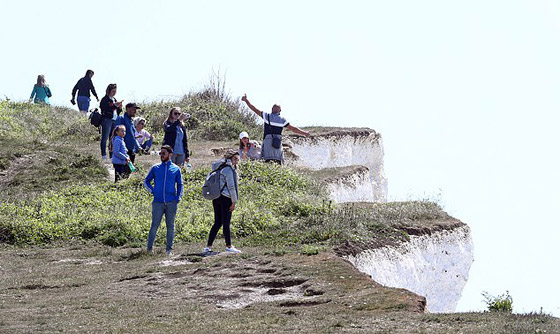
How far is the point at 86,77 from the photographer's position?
31375 mm

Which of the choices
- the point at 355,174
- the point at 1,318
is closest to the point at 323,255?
the point at 1,318

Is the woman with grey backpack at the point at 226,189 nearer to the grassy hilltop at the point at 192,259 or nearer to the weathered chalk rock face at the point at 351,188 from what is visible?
the grassy hilltop at the point at 192,259

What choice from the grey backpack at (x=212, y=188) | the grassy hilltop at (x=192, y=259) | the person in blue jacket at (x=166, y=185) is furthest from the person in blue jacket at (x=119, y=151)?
the grey backpack at (x=212, y=188)

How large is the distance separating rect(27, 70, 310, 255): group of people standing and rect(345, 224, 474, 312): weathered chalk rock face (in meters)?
2.53

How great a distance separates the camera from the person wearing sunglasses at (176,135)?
2311 cm

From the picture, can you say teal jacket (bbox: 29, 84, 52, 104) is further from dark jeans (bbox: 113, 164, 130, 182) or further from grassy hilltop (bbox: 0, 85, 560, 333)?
dark jeans (bbox: 113, 164, 130, 182)

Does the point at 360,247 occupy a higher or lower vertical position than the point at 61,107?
lower

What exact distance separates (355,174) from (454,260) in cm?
740

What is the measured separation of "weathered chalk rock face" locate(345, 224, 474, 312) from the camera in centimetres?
1795

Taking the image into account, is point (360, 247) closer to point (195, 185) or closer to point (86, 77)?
point (195, 185)

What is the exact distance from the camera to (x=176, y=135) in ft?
76.9

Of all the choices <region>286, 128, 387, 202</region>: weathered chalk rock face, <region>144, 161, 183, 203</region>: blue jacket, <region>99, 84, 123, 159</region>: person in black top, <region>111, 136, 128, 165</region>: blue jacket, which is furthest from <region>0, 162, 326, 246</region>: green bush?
<region>286, 128, 387, 202</region>: weathered chalk rock face

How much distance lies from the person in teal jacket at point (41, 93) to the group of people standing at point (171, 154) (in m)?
7.05

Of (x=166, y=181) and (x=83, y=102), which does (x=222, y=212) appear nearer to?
(x=166, y=181)
